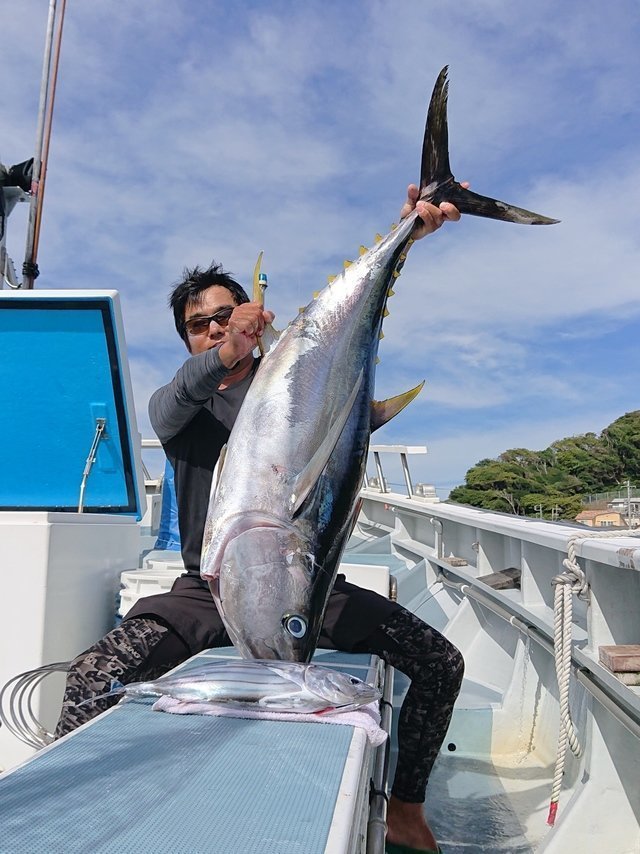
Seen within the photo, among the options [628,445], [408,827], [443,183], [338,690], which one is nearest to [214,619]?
[338,690]

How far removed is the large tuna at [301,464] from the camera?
1.59m

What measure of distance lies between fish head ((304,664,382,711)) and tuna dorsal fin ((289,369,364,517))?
17.5 inches

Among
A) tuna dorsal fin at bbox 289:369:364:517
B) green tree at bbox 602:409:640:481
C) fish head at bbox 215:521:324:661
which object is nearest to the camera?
fish head at bbox 215:521:324:661

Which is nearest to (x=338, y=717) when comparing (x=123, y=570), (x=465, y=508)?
(x=123, y=570)

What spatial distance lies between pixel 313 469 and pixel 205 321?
86cm

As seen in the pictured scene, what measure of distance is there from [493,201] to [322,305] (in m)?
0.74

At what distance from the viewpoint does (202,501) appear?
221 cm

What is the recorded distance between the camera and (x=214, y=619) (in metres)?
1.96

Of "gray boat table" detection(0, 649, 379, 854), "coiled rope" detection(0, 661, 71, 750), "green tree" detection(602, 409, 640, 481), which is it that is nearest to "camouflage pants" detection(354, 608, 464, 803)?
"gray boat table" detection(0, 649, 379, 854)

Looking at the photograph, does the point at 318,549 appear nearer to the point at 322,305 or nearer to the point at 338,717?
the point at 338,717

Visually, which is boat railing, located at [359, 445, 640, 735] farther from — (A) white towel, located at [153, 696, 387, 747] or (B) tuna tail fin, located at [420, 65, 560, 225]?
(B) tuna tail fin, located at [420, 65, 560, 225]

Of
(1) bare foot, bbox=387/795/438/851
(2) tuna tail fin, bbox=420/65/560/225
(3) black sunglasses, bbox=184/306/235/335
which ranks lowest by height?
(1) bare foot, bbox=387/795/438/851

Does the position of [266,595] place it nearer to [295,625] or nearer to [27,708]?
[295,625]

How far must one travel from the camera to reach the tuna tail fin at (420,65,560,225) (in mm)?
2195
